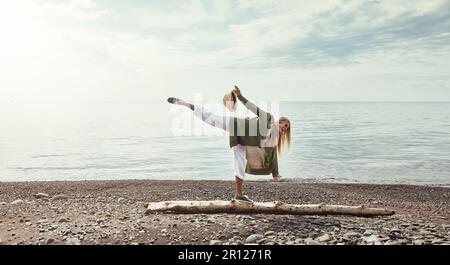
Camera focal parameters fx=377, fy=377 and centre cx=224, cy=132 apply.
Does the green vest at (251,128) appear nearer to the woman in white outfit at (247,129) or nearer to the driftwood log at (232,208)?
the woman in white outfit at (247,129)

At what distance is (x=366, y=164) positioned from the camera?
26281mm

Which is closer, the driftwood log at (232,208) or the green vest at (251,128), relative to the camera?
the green vest at (251,128)

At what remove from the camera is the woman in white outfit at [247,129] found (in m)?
8.41

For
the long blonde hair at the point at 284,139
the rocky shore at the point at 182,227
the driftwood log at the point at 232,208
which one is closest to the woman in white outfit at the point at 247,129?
the long blonde hair at the point at 284,139

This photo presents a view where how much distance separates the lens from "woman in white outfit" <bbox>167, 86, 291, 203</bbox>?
27.6 ft

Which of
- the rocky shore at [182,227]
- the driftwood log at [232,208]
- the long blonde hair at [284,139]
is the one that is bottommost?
the rocky shore at [182,227]

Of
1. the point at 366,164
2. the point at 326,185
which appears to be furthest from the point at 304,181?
the point at 366,164

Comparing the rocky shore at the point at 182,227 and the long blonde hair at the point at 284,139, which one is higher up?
the long blonde hair at the point at 284,139

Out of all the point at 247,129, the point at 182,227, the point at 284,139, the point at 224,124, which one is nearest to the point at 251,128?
the point at 247,129

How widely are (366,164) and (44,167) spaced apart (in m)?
21.7

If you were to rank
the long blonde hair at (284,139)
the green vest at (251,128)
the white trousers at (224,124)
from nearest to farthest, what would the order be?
1. the white trousers at (224,124)
2. the green vest at (251,128)
3. the long blonde hair at (284,139)

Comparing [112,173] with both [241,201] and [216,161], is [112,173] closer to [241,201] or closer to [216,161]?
[216,161]

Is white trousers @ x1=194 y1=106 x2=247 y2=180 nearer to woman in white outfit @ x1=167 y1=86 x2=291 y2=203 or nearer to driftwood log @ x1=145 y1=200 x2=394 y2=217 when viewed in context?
woman in white outfit @ x1=167 y1=86 x2=291 y2=203

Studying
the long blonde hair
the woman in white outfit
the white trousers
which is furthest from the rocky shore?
the long blonde hair
